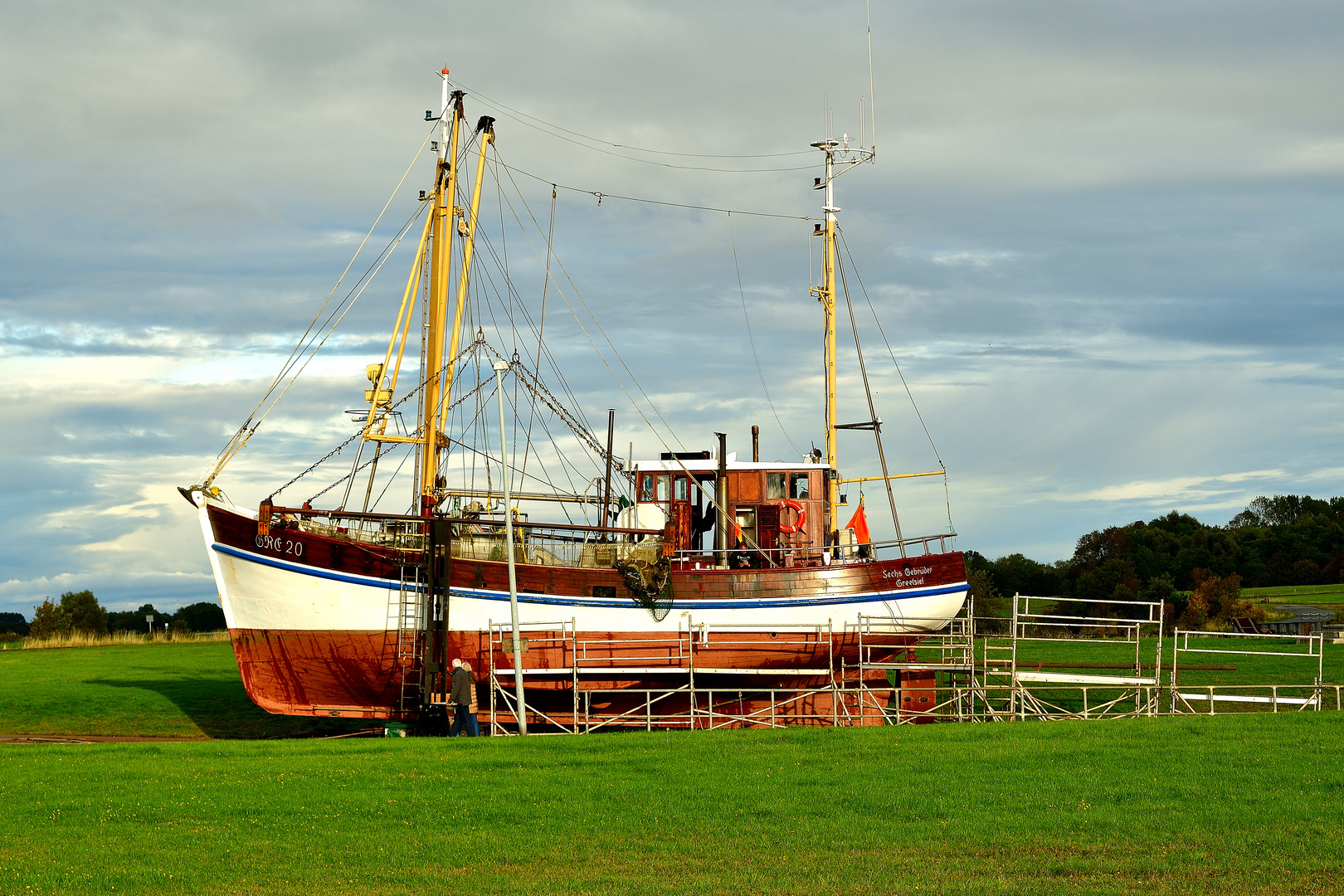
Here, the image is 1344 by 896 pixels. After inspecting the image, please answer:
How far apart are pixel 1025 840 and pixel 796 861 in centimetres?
247

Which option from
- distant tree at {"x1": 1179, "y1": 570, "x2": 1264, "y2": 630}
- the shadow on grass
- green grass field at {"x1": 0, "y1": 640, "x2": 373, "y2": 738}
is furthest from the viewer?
distant tree at {"x1": 1179, "y1": 570, "x2": 1264, "y2": 630}

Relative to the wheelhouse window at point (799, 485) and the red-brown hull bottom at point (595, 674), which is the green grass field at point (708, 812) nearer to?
the red-brown hull bottom at point (595, 674)

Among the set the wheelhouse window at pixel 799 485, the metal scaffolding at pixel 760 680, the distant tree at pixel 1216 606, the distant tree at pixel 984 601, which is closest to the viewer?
the metal scaffolding at pixel 760 680

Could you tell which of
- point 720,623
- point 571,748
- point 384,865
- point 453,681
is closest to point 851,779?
point 571,748

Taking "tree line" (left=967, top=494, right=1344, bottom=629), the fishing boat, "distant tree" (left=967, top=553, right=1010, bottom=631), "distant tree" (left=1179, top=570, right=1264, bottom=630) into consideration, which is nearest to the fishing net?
the fishing boat

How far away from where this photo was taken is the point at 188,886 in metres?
11.0

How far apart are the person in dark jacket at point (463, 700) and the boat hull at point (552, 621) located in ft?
3.64

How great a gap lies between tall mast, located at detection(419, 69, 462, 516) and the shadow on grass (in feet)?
20.7

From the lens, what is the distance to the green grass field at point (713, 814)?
1095cm

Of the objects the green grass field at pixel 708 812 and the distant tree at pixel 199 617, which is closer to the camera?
the green grass field at pixel 708 812

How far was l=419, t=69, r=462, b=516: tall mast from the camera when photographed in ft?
96.2

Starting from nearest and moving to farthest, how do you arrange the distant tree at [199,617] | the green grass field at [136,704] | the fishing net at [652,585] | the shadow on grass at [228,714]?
the fishing net at [652,585], the shadow on grass at [228,714], the green grass field at [136,704], the distant tree at [199,617]

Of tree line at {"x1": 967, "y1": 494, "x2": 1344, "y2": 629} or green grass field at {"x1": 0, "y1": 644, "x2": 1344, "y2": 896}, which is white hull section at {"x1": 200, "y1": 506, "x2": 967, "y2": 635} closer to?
green grass field at {"x1": 0, "y1": 644, "x2": 1344, "y2": 896}

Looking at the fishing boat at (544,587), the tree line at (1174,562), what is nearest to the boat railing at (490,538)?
the fishing boat at (544,587)
